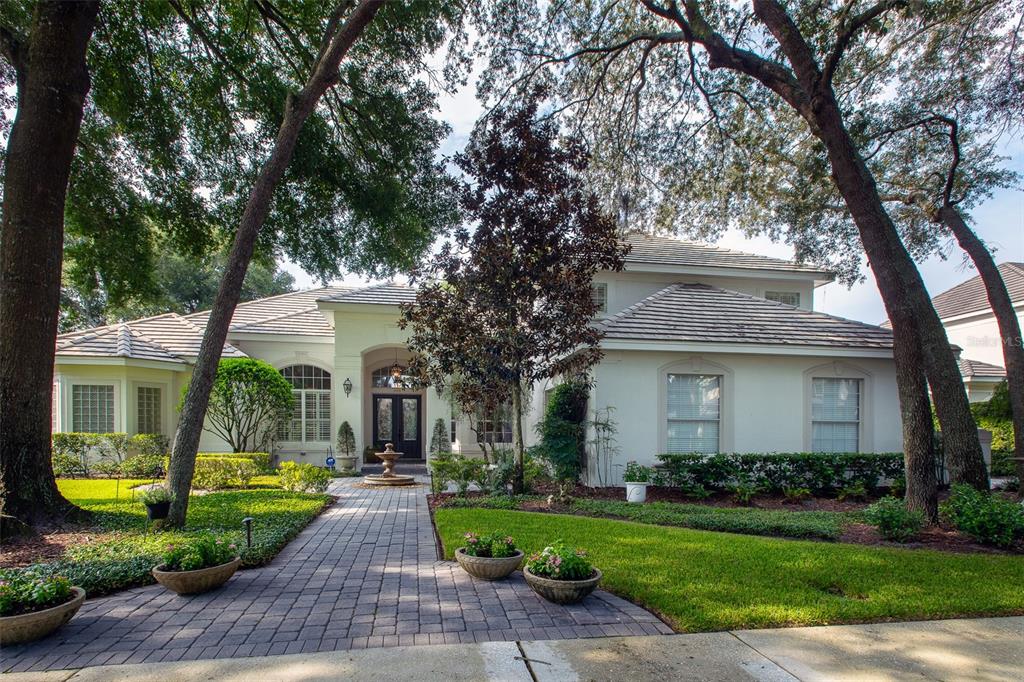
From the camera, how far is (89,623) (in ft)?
14.7

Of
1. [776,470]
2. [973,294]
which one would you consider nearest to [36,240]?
[776,470]

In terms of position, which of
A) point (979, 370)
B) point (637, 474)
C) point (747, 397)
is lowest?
point (637, 474)

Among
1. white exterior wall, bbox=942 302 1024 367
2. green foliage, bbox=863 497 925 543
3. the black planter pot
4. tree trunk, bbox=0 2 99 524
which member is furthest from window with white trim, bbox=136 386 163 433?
white exterior wall, bbox=942 302 1024 367

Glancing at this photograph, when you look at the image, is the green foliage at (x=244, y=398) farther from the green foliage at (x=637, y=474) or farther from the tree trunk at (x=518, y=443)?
the green foliage at (x=637, y=474)

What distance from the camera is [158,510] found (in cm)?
745

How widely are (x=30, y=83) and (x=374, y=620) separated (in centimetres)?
894

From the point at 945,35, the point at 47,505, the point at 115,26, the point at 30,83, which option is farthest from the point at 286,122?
the point at 945,35

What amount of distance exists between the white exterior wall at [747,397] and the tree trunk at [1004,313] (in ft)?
6.74

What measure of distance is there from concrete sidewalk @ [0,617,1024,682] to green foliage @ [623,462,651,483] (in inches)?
243

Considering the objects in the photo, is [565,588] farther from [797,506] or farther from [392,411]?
[392,411]

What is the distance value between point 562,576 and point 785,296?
15.6 metres

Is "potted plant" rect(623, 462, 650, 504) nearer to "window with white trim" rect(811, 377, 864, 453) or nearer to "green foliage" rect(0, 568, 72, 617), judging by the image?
"window with white trim" rect(811, 377, 864, 453)

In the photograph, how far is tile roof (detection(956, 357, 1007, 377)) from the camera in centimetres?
2023


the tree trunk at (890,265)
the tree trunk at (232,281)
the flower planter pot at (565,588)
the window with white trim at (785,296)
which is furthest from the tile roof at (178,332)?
the window with white trim at (785,296)
